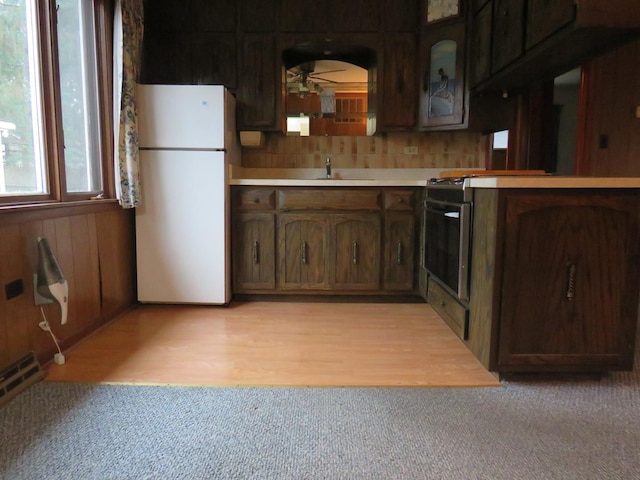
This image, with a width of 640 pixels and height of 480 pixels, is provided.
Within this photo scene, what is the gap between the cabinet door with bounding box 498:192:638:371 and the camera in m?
1.71

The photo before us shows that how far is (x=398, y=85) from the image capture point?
10.7 ft

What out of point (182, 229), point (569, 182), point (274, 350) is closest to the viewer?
point (569, 182)

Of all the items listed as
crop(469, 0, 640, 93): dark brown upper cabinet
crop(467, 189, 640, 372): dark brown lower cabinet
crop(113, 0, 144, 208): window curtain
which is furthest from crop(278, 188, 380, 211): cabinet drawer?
crop(467, 189, 640, 372): dark brown lower cabinet

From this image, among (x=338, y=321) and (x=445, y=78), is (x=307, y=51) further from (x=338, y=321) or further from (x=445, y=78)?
(x=338, y=321)

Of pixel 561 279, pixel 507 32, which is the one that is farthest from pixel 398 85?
pixel 561 279

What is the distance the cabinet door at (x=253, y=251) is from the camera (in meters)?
3.04

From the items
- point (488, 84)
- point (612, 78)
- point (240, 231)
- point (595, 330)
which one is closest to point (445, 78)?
point (488, 84)

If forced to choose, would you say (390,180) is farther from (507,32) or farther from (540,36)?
(540,36)

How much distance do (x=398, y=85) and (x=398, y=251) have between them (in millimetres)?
1324

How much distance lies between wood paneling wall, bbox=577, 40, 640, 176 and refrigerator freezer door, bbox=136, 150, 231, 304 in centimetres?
309

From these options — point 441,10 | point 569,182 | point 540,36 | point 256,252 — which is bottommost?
point 256,252

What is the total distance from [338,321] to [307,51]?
2.20 m

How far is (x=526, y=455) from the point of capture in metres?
1.32

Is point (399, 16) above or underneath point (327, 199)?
above
